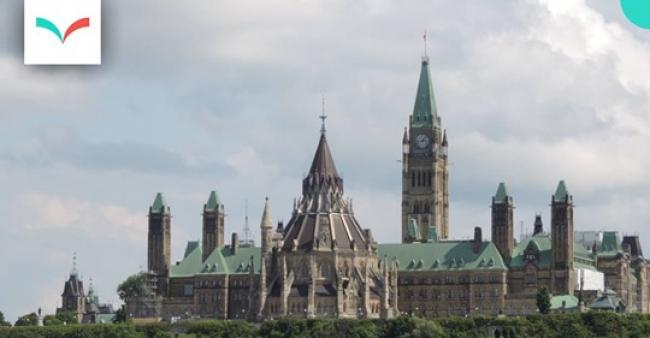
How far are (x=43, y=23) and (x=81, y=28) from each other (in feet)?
5.89

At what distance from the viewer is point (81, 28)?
300 ft

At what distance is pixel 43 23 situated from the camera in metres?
91.3
